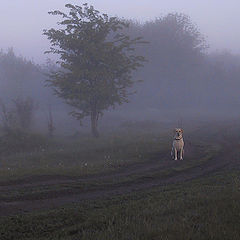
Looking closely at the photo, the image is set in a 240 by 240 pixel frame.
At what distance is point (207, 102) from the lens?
301 ft

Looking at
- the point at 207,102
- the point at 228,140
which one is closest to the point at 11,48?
the point at 207,102

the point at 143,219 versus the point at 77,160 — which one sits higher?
the point at 143,219

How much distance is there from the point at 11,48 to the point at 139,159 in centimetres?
7690

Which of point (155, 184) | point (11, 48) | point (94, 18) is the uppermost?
point (11, 48)

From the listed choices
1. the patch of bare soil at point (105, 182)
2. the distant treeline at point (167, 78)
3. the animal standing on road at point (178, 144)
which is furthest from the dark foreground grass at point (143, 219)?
the distant treeline at point (167, 78)

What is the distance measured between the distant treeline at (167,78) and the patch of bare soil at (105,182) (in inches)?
1909

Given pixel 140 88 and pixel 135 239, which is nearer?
pixel 135 239

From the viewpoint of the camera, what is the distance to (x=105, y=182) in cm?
1672

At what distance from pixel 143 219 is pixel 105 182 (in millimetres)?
7657

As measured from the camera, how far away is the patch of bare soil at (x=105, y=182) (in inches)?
504

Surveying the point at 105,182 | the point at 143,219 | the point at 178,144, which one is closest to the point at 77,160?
the point at 178,144

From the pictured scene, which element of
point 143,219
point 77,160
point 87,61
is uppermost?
point 87,61

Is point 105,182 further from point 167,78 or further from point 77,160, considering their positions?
point 167,78

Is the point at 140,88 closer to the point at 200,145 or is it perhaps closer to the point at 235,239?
the point at 200,145
